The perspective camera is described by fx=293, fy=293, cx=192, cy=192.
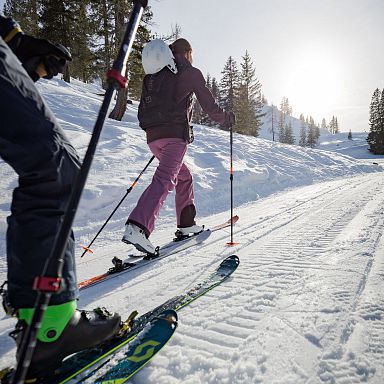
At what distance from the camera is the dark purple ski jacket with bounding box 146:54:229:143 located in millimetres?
3139

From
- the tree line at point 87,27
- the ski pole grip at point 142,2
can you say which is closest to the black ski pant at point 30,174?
the ski pole grip at point 142,2

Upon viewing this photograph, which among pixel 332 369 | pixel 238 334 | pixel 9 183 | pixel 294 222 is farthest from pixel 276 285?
pixel 9 183

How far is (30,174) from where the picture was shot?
1.09m

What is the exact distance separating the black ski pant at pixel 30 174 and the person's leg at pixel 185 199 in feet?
8.97

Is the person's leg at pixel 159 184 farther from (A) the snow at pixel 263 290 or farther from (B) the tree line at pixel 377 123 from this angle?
(B) the tree line at pixel 377 123

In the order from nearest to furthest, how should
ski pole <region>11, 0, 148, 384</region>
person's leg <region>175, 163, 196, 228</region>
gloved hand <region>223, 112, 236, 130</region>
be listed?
ski pole <region>11, 0, 148, 384</region> < gloved hand <region>223, 112, 236, 130</region> < person's leg <region>175, 163, 196, 228</region>

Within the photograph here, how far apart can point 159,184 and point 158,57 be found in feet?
4.30

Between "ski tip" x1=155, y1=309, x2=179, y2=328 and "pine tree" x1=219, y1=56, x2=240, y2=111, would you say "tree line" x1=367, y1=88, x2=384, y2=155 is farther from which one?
"ski tip" x1=155, y1=309, x2=179, y2=328

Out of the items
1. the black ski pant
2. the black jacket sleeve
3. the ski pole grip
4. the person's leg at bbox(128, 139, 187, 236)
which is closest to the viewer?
the black ski pant

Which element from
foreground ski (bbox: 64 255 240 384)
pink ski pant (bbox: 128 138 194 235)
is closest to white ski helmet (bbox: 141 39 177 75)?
pink ski pant (bbox: 128 138 194 235)

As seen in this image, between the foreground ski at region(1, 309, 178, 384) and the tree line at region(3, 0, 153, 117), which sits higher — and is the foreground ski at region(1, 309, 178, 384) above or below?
below

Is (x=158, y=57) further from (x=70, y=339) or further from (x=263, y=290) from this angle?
(x=70, y=339)

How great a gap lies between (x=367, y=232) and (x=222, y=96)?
41722mm

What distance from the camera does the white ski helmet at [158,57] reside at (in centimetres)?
301
